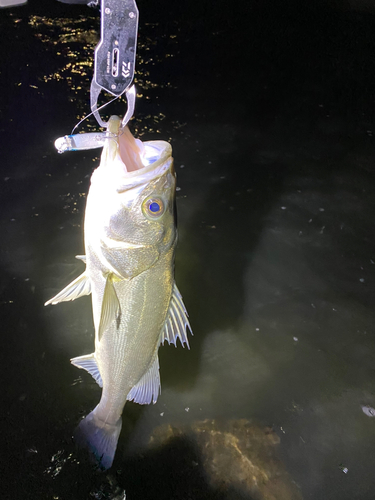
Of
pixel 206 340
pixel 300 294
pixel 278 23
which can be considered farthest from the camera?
pixel 278 23

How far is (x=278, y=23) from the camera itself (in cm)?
326

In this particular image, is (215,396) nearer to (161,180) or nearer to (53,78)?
(161,180)

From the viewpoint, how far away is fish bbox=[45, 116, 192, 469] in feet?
3.56

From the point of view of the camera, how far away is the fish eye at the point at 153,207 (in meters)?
1.11

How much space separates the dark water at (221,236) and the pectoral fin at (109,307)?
0.86 metres

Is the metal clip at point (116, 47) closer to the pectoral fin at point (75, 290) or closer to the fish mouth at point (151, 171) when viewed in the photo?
Answer: the fish mouth at point (151, 171)

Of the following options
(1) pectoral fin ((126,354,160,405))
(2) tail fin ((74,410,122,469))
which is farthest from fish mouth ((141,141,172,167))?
(2) tail fin ((74,410,122,469))

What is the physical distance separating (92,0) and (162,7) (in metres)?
0.62

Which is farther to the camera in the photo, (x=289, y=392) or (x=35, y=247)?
(x=35, y=247)

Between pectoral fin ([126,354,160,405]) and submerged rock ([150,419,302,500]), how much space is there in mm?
566

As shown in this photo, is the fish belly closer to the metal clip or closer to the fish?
the fish

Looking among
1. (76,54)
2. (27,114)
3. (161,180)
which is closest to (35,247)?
(27,114)

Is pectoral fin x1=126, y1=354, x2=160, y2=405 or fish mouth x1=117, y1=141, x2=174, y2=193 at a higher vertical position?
fish mouth x1=117, y1=141, x2=174, y2=193

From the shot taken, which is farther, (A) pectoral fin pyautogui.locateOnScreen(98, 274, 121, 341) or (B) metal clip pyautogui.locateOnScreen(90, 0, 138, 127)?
A: (A) pectoral fin pyautogui.locateOnScreen(98, 274, 121, 341)
